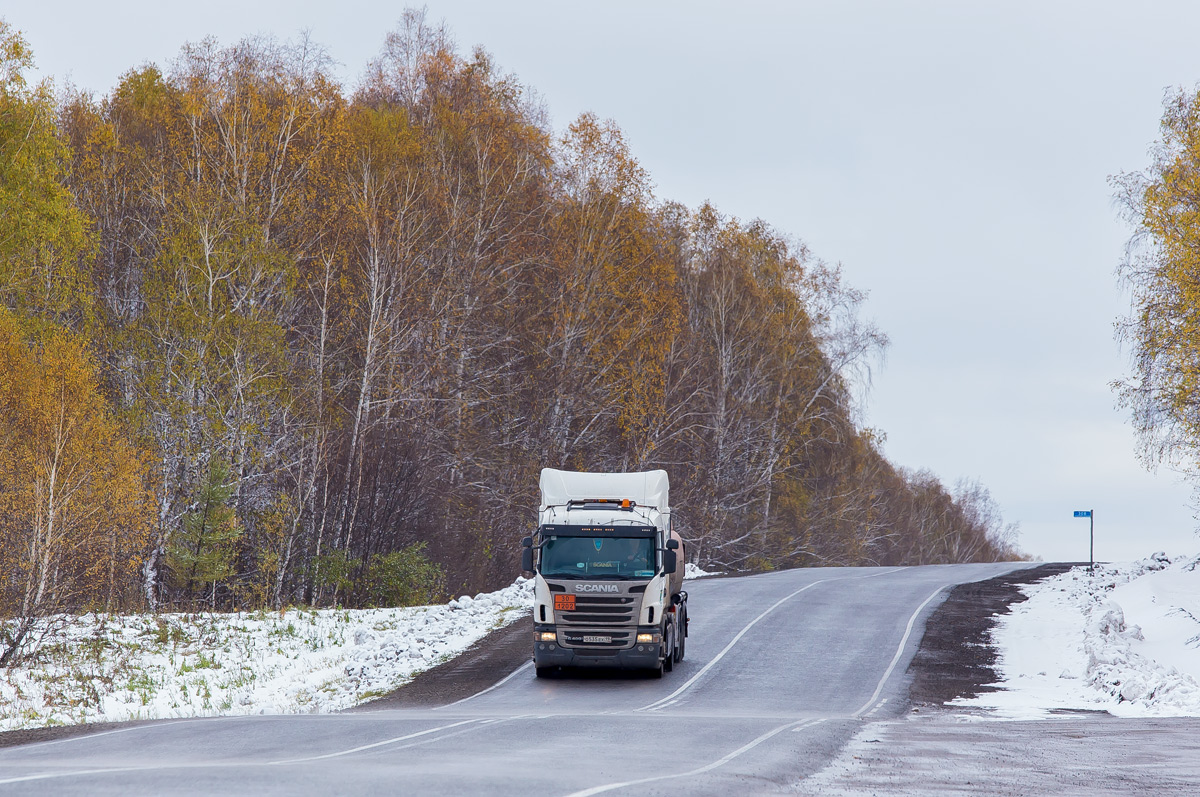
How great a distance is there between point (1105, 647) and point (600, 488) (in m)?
11.1

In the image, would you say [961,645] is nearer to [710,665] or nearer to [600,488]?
[710,665]

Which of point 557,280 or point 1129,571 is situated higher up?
point 557,280

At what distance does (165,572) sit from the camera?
112 feet

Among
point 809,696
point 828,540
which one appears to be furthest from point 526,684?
point 828,540

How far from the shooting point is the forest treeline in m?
30.2

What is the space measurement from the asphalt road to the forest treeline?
1095cm

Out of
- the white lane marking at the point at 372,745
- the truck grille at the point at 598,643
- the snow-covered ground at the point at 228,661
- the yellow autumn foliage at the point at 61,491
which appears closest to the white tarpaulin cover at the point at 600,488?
the truck grille at the point at 598,643

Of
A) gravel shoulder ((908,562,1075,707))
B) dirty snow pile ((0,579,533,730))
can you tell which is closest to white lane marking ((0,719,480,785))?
dirty snow pile ((0,579,533,730))

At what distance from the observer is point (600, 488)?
2228 cm

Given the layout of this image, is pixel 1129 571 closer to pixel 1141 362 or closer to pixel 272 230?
pixel 1141 362

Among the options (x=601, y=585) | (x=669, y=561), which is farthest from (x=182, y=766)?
(x=669, y=561)


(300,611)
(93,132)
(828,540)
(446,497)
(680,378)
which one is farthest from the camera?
(828,540)

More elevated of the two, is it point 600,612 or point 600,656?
point 600,612

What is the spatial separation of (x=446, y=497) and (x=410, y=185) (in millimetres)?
10756
